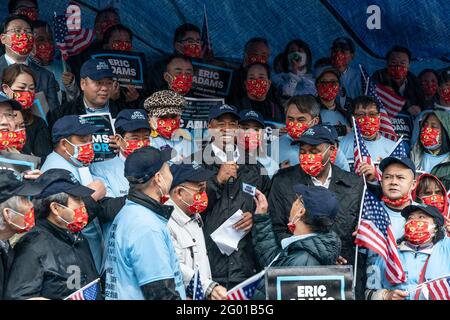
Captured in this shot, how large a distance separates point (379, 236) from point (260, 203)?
931 millimetres

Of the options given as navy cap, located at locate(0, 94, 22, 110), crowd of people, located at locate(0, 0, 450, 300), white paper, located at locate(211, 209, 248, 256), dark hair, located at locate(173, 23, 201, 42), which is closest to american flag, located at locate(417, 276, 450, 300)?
crowd of people, located at locate(0, 0, 450, 300)

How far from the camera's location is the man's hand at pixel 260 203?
1070 cm

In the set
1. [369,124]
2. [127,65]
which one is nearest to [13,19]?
[127,65]

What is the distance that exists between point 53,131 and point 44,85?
64.0 inches

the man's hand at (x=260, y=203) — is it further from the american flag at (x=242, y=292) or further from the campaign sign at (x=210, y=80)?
the campaign sign at (x=210, y=80)

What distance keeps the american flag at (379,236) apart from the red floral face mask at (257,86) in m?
2.09

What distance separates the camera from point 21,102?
1127 centimetres

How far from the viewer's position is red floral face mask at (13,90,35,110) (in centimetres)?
1125

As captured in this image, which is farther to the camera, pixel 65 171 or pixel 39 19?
pixel 39 19

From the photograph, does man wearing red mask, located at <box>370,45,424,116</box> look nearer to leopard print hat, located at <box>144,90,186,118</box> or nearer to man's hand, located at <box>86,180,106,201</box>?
leopard print hat, located at <box>144,90,186,118</box>

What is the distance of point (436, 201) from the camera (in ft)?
37.1

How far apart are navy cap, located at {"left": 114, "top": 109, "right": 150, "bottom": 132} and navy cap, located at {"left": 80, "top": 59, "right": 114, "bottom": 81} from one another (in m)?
0.54
